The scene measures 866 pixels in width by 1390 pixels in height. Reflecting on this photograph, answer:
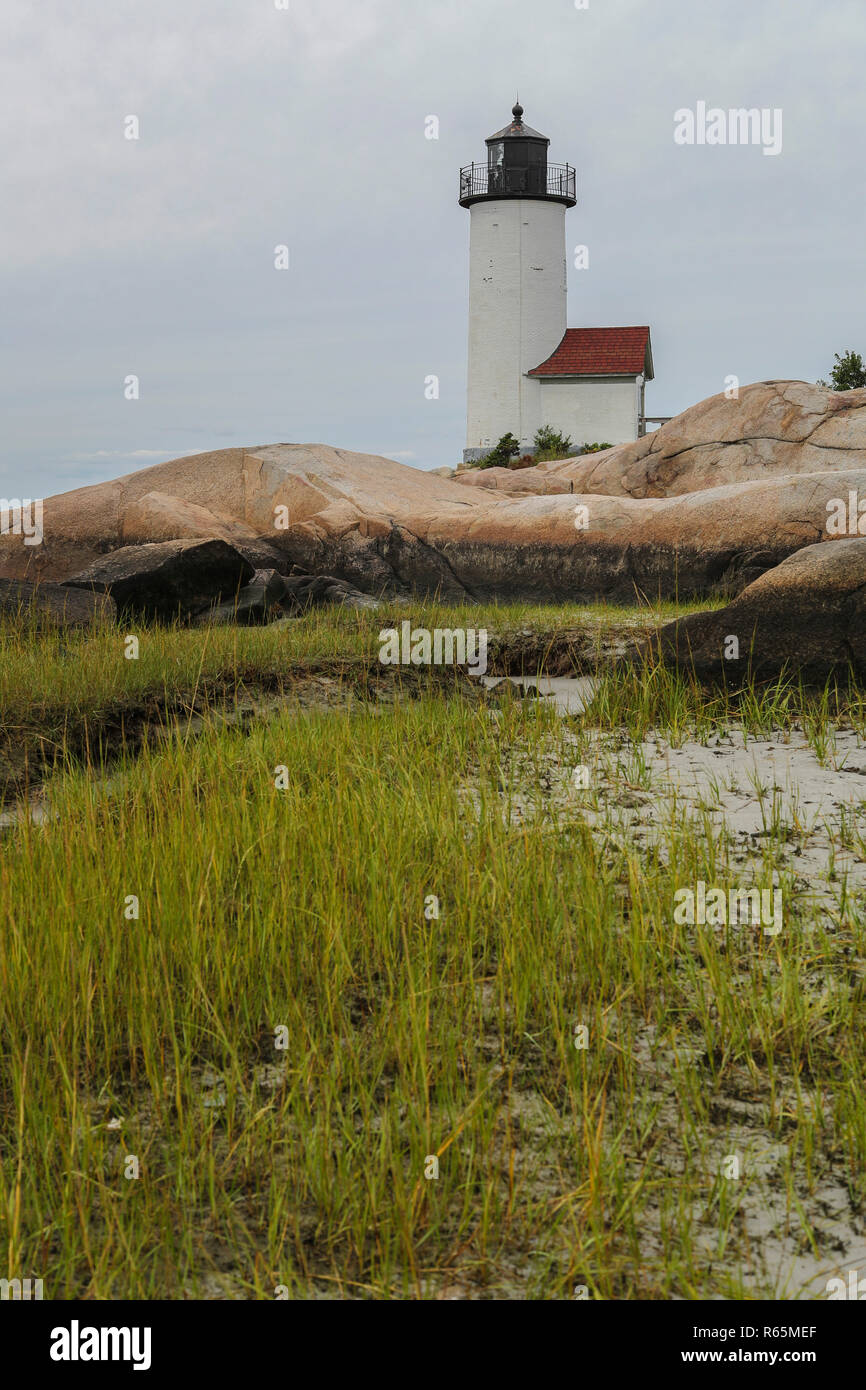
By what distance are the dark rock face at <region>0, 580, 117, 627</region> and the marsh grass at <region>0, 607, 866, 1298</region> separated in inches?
216

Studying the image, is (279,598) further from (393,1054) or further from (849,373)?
(849,373)

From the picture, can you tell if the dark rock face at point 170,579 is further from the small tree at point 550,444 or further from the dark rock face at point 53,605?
the small tree at point 550,444

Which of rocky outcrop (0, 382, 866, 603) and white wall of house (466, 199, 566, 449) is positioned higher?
white wall of house (466, 199, 566, 449)

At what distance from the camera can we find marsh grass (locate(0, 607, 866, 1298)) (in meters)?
2.57

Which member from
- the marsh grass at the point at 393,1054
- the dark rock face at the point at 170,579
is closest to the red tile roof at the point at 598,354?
the dark rock face at the point at 170,579

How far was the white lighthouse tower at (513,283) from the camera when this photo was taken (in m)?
36.1

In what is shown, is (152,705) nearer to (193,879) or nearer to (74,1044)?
(193,879)

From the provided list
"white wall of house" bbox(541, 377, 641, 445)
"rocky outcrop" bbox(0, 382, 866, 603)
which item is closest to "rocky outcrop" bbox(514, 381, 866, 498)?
"rocky outcrop" bbox(0, 382, 866, 603)

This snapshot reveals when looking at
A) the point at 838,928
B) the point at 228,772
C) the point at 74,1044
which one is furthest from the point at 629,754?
the point at 74,1044

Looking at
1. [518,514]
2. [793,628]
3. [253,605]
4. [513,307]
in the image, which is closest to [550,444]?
→ [513,307]

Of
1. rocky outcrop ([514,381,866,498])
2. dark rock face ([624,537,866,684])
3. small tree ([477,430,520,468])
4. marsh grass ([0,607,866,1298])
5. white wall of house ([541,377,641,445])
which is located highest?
white wall of house ([541,377,641,445])

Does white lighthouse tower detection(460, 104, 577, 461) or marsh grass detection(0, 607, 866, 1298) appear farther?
white lighthouse tower detection(460, 104, 577, 461)

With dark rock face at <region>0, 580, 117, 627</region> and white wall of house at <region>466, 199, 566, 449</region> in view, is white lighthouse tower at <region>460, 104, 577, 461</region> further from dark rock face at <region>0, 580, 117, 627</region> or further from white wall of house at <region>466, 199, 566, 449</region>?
dark rock face at <region>0, 580, 117, 627</region>

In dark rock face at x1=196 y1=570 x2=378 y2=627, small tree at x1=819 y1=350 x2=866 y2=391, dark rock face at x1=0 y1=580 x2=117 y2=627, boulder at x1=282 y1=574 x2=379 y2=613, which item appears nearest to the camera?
dark rock face at x1=0 y1=580 x2=117 y2=627
